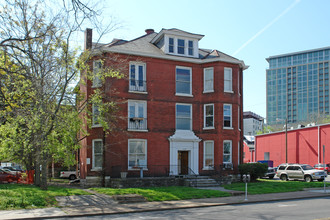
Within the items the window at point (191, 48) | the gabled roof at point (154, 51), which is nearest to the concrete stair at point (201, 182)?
the gabled roof at point (154, 51)

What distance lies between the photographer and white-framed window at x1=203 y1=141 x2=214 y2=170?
2894cm

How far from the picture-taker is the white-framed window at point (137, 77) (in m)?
27.6

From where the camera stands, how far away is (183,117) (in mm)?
29188

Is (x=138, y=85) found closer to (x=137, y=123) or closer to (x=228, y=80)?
(x=137, y=123)

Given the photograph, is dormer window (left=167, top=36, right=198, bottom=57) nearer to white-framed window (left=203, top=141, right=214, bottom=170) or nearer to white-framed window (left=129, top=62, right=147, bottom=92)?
white-framed window (left=129, top=62, right=147, bottom=92)

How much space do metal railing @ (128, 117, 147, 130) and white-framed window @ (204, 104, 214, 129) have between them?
5.20m

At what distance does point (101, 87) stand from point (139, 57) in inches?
149

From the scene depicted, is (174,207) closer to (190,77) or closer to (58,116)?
(58,116)

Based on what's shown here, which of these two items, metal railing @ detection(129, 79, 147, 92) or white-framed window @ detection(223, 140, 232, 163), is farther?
white-framed window @ detection(223, 140, 232, 163)

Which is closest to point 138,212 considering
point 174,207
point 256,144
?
point 174,207

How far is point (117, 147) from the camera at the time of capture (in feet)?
87.1

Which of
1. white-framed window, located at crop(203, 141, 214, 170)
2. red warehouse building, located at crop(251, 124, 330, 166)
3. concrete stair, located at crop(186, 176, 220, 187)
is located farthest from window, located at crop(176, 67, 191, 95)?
red warehouse building, located at crop(251, 124, 330, 166)

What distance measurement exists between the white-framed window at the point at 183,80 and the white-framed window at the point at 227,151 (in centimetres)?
498

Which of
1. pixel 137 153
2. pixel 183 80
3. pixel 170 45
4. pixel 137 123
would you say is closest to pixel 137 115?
pixel 137 123
